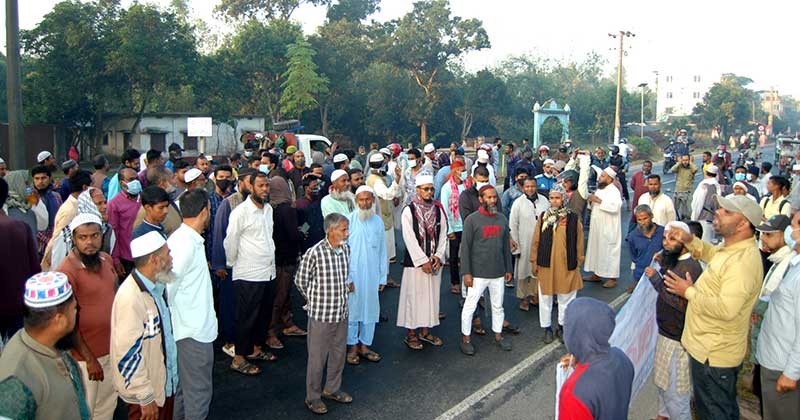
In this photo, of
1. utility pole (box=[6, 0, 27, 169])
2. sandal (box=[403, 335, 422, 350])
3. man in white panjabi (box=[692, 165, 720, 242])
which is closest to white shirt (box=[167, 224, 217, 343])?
sandal (box=[403, 335, 422, 350])

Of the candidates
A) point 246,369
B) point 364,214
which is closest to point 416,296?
point 364,214

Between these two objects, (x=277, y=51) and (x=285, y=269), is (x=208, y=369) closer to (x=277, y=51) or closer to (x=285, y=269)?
(x=285, y=269)

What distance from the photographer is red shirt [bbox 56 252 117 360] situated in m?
4.12

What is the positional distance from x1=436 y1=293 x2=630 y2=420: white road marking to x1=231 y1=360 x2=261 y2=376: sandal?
1.94m

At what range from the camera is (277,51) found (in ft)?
121

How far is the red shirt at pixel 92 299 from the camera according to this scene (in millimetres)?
4117

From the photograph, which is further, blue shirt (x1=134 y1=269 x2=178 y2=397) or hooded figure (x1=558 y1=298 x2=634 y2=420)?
blue shirt (x1=134 y1=269 x2=178 y2=397)

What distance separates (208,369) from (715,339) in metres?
3.50

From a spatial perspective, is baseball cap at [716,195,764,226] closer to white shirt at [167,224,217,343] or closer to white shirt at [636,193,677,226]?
white shirt at [167,224,217,343]

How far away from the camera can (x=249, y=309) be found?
232 inches

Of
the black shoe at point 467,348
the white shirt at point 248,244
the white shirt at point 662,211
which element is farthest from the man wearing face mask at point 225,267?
the white shirt at point 662,211

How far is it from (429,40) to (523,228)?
117ft

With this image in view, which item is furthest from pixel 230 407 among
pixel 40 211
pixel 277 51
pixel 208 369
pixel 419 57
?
pixel 419 57

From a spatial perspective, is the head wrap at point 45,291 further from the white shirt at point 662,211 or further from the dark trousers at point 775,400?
the white shirt at point 662,211
